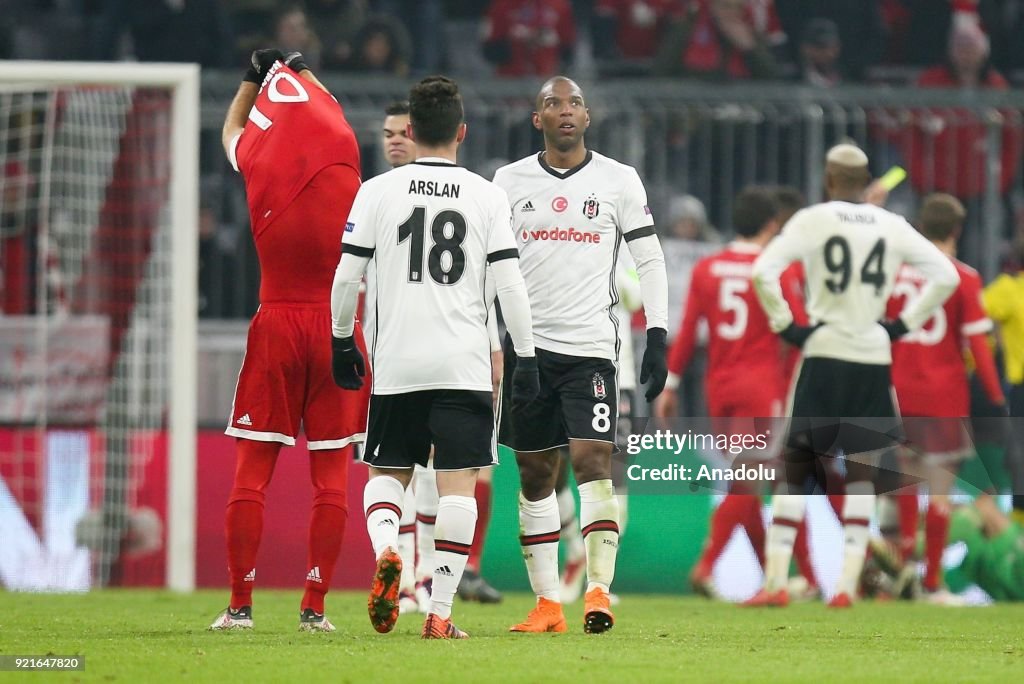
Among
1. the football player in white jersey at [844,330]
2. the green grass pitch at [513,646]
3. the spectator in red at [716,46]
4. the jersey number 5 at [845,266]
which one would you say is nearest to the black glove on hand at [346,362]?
the green grass pitch at [513,646]

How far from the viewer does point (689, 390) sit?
42.4 feet

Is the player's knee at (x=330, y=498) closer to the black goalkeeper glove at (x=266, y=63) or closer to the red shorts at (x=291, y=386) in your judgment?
the red shorts at (x=291, y=386)

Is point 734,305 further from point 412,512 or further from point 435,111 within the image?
point 435,111

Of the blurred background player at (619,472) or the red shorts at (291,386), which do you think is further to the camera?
the blurred background player at (619,472)

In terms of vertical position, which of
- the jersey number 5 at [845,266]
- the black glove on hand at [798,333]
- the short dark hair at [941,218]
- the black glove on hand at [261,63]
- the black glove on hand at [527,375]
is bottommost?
the black glove on hand at [527,375]

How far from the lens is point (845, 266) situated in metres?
10.4

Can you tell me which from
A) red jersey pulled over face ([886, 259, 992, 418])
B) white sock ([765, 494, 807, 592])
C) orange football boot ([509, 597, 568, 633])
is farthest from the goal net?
red jersey pulled over face ([886, 259, 992, 418])

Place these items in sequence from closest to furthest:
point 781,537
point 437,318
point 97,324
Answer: point 437,318 < point 781,537 < point 97,324

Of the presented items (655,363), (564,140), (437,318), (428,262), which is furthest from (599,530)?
(564,140)

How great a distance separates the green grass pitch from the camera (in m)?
5.86

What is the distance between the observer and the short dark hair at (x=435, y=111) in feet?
23.4

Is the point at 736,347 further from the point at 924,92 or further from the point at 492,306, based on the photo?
the point at 492,306

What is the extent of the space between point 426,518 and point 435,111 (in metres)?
2.88

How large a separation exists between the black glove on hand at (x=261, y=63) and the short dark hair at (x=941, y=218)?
5141 millimetres
